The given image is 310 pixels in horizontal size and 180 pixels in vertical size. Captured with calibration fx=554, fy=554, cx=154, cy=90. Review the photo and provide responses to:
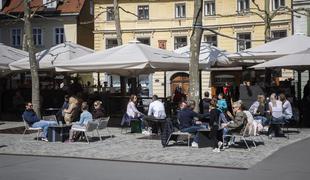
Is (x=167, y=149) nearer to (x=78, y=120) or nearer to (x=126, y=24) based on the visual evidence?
(x=78, y=120)

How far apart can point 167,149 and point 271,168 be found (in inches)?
140

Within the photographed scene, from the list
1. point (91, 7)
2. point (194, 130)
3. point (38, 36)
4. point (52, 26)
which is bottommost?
point (194, 130)

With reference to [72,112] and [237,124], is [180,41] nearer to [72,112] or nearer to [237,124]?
[72,112]

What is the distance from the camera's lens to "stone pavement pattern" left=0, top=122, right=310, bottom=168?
12.0 meters

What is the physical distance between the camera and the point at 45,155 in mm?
13008

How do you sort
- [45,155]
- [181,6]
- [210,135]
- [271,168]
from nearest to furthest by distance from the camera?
Answer: [271,168] < [45,155] < [210,135] < [181,6]

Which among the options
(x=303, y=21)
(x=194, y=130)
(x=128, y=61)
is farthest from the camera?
(x=303, y=21)

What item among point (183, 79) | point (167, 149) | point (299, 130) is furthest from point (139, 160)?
point (183, 79)

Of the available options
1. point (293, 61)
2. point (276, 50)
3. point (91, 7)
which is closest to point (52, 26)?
point (91, 7)

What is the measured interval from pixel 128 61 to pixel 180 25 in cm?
3247

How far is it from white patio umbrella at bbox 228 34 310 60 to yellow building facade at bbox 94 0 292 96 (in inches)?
962

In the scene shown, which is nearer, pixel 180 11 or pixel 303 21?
pixel 303 21

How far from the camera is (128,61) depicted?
55.6ft

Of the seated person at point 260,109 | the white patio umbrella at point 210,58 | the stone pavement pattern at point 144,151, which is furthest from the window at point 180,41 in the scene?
the stone pavement pattern at point 144,151
